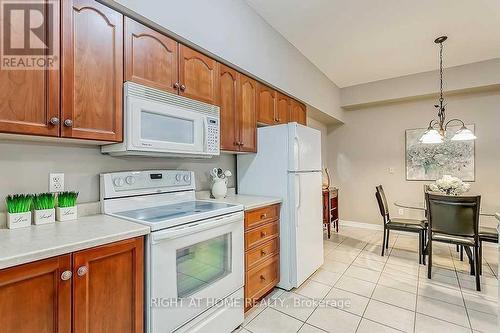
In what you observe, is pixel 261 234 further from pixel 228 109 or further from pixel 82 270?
pixel 82 270

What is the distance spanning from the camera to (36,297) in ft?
3.09

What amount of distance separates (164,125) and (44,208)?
806mm

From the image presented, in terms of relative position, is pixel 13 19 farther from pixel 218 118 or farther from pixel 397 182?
pixel 397 182

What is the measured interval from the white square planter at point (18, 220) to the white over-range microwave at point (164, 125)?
54cm

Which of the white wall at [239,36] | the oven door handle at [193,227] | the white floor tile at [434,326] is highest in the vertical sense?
the white wall at [239,36]

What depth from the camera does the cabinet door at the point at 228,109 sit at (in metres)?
2.19

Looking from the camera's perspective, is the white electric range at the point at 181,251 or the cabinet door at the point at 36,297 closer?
the cabinet door at the point at 36,297

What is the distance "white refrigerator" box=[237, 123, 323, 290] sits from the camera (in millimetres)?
2352

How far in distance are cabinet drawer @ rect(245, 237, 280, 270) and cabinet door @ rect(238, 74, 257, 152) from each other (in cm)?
91

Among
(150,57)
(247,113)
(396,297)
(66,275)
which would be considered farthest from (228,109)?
(396,297)

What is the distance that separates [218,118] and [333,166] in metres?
3.72

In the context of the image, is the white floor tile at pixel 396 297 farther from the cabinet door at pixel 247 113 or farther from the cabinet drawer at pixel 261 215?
the cabinet door at pixel 247 113

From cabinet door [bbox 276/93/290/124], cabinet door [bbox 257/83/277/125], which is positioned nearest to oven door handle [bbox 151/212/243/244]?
cabinet door [bbox 257/83/277/125]

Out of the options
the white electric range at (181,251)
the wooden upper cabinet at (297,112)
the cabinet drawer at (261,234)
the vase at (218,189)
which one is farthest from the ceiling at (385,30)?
the cabinet drawer at (261,234)
